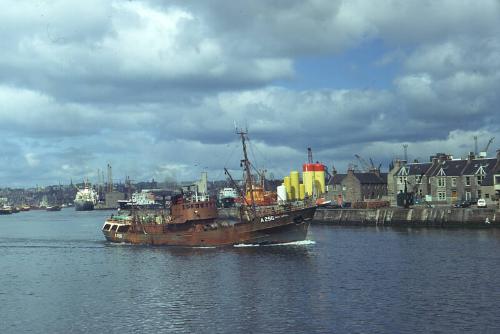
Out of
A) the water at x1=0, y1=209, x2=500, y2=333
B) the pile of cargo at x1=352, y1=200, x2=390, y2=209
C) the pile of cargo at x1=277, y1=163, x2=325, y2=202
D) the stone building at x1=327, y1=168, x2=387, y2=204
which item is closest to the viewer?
the water at x1=0, y1=209, x2=500, y2=333

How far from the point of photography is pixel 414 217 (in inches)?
4451

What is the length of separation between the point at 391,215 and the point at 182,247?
44629mm

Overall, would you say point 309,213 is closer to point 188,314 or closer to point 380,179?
point 188,314

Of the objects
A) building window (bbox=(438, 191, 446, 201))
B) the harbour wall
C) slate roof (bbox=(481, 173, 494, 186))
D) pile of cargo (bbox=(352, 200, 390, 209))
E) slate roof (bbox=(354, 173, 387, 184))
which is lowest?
the harbour wall

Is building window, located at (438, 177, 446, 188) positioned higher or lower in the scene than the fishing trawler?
higher

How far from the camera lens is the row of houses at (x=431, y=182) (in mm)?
121688

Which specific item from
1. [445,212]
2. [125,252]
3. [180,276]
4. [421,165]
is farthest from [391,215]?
[180,276]

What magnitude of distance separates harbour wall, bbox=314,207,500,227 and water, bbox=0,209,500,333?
12.0 m

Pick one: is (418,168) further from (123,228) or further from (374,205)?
(123,228)

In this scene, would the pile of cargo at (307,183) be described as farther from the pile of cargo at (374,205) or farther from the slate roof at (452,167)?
the slate roof at (452,167)

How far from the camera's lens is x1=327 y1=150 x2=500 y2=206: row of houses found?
399 feet

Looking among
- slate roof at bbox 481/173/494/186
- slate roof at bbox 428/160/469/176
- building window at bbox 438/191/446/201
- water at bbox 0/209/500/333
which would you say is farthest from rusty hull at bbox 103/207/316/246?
building window at bbox 438/191/446/201

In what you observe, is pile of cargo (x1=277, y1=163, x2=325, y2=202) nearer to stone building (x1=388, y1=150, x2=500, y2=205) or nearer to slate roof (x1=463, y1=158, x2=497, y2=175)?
stone building (x1=388, y1=150, x2=500, y2=205)

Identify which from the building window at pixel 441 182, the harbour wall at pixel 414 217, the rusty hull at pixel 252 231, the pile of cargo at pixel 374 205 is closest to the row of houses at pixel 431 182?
the building window at pixel 441 182
